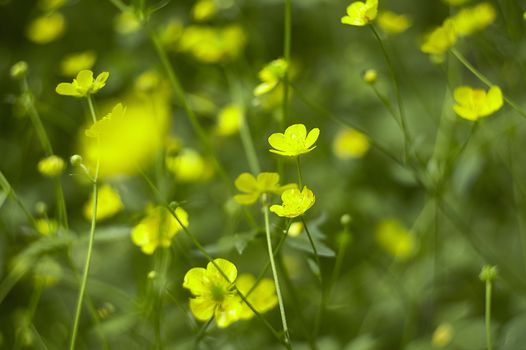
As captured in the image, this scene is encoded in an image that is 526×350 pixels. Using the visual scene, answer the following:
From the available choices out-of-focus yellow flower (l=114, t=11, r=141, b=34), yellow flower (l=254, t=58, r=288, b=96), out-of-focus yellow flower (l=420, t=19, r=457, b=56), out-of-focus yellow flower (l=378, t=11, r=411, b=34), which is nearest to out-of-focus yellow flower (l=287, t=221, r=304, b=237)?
yellow flower (l=254, t=58, r=288, b=96)

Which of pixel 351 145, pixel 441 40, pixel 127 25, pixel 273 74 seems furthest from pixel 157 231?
pixel 127 25

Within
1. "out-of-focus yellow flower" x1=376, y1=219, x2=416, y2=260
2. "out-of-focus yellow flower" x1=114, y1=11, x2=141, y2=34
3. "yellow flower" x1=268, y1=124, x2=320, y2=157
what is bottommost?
"out-of-focus yellow flower" x1=376, y1=219, x2=416, y2=260

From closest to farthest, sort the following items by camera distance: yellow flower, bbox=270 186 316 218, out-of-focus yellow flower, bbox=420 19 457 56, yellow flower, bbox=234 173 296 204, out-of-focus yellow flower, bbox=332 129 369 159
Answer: yellow flower, bbox=270 186 316 218
yellow flower, bbox=234 173 296 204
out-of-focus yellow flower, bbox=420 19 457 56
out-of-focus yellow flower, bbox=332 129 369 159

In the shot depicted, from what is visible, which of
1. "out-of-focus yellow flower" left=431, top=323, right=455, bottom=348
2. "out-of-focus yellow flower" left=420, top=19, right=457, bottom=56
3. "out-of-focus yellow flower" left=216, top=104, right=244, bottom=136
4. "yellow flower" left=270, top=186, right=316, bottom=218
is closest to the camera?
"yellow flower" left=270, top=186, right=316, bottom=218

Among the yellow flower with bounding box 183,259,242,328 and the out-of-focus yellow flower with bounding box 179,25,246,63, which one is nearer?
the yellow flower with bounding box 183,259,242,328

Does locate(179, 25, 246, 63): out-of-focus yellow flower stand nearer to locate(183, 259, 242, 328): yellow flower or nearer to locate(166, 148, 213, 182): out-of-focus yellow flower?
locate(166, 148, 213, 182): out-of-focus yellow flower

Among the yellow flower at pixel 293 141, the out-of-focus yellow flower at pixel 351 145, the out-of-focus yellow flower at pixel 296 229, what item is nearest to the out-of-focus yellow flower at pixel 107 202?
the out-of-focus yellow flower at pixel 296 229

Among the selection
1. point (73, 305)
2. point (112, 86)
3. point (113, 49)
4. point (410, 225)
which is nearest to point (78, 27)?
point (113, 49)
